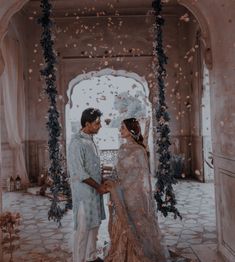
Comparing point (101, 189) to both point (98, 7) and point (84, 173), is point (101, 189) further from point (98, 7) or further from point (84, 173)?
point (98, 7)

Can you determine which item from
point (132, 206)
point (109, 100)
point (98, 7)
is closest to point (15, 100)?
point (98, 7)

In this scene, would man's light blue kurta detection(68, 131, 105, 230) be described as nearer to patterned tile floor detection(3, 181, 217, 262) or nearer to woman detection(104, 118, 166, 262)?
woman detection(104, 118, 166, 262)

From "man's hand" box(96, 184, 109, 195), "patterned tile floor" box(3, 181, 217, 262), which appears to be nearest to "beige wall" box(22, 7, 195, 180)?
"patterned tile floor" box(3, 181, 217, 262)

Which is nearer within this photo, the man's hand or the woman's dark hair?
the man's hand

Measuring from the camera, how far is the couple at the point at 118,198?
127 inches

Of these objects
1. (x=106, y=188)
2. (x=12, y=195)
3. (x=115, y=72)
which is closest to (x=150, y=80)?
(x=115, y=72)

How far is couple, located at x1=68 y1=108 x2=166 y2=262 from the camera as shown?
3227 mm

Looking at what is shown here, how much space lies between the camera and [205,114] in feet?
31.1

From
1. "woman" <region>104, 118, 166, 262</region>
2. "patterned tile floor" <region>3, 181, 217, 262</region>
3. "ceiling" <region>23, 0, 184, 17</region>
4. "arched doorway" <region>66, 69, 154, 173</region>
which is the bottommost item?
"patterned tile floor" <region>3, 181, 217, 262</region>

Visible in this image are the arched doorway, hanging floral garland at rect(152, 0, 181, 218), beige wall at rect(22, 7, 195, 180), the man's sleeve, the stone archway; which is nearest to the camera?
the man's sleeve

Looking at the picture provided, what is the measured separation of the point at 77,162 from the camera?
318cm

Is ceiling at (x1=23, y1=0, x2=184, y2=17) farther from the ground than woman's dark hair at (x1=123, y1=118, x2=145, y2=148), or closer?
farther from the ground

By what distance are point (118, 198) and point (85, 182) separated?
16.0 inches

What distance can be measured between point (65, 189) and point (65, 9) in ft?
17.7
